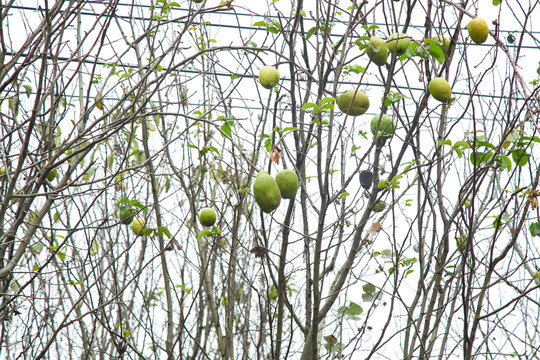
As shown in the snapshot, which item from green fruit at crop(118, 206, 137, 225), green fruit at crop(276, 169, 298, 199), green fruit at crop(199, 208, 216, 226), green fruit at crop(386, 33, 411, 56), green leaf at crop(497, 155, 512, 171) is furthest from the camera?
green fruit at crop(199, 208, 216, 226)

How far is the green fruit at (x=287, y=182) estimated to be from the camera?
6.70ft

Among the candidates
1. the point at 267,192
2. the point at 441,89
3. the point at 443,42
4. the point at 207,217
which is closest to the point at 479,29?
the point at 443,42

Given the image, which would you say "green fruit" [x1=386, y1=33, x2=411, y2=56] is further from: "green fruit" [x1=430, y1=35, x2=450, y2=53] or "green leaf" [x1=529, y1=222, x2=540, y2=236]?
"green leaf" [x1=529, y1=222, x2=540, y2=236]

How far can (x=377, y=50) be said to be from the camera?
2.04 metres

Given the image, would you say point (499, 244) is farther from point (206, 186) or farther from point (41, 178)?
point (41, 178)

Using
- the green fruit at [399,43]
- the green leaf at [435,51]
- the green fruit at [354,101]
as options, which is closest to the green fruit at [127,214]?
the green fruit at [354,101]

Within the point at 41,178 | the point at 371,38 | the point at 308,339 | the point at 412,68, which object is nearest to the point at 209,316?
the point at 308,339

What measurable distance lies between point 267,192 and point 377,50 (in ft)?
2.31

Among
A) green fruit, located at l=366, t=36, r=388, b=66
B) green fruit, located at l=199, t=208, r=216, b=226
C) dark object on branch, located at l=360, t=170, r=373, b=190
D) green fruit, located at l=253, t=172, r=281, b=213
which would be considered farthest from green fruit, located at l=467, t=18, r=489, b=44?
green fruit, located at l=199, t=208, r=216, b=226

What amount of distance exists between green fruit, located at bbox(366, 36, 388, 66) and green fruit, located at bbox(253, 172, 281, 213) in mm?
644

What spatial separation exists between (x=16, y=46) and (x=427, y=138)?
13.6 feet

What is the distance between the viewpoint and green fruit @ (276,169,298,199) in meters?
2.04

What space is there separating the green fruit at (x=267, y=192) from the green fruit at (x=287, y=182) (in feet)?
0.26

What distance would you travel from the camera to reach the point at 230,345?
9.78ft
